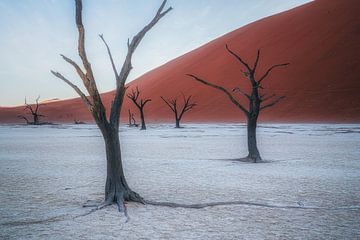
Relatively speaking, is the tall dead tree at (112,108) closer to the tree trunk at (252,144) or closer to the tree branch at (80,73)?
the tree branch at (80,73)

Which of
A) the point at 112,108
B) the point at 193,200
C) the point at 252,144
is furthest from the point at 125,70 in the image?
the point at 252,144

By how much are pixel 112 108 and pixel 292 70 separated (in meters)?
42.8

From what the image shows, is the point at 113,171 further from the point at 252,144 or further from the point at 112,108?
the point at 252,144

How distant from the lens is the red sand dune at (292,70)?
35.6m

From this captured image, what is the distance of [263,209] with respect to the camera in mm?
3938

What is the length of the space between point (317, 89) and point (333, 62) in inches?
212

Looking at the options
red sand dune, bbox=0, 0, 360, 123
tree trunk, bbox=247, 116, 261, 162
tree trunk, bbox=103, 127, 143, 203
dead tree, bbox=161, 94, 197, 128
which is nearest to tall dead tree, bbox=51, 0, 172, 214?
tree trunk, bbox=103, 127, 143, 203

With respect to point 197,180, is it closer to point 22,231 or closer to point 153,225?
point 153,225

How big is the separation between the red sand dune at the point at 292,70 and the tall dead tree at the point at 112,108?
30230 mm

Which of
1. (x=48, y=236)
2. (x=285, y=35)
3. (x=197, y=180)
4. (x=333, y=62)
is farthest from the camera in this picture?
(x=285, y=35)

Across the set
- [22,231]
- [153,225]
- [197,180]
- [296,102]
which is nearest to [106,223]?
[153,225]

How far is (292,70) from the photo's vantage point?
143 ft

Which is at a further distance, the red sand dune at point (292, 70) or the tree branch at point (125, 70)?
the red sand dune at point (292, 70)

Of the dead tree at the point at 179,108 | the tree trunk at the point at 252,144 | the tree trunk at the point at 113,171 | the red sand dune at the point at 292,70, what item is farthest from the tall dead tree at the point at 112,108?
the red sand dune at the point at 292,70
